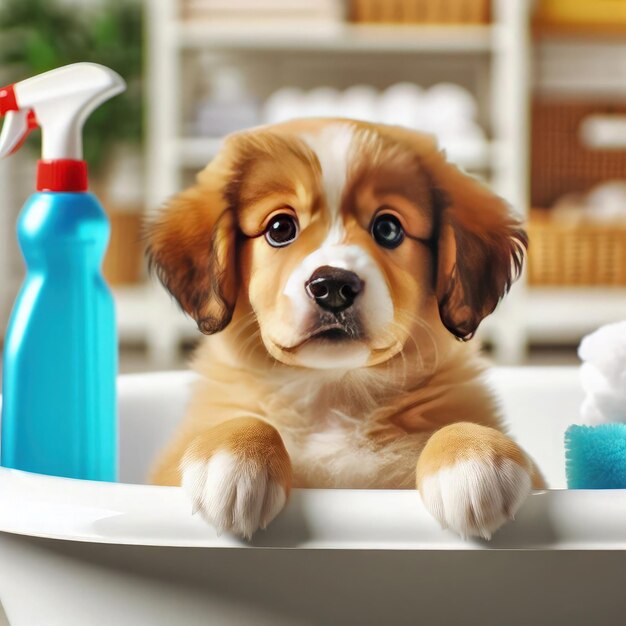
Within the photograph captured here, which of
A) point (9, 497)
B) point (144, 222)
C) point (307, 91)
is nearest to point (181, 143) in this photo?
point (307, 91)

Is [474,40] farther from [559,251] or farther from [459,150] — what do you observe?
[559,251]

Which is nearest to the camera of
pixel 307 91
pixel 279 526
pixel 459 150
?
pixel 279 526

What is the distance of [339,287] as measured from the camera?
80 centimetres

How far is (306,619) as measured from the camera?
0.70m

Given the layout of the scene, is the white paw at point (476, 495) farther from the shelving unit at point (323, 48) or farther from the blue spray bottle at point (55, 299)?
the shelving unit at point (323, 48)

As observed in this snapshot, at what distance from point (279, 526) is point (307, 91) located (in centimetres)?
344

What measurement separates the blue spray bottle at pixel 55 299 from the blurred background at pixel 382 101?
2.38 metres

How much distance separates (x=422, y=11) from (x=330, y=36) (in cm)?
38

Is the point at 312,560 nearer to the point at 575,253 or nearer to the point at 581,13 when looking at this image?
the point at 575,253

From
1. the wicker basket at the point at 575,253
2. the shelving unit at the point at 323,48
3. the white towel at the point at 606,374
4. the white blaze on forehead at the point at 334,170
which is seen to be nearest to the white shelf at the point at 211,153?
the shelving unit at the point at 323,48

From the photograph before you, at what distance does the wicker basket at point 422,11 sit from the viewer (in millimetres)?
3607

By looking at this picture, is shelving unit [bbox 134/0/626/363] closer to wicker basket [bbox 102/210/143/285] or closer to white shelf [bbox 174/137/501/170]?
white shelf [bbox 174/137/501/170]

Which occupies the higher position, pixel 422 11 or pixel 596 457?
pixel 422 11

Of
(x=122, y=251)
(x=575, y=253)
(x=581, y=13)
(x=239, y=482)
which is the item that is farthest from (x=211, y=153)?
(x=239, y=482)
